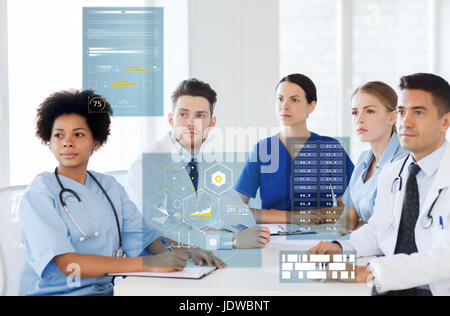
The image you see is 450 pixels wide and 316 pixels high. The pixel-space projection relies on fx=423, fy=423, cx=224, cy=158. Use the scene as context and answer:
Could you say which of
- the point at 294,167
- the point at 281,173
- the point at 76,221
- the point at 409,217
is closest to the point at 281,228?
the point at 281,173

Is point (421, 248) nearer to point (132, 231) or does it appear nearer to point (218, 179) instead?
point (218, 179)

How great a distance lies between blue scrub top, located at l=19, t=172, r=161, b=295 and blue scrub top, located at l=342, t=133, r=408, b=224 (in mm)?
637

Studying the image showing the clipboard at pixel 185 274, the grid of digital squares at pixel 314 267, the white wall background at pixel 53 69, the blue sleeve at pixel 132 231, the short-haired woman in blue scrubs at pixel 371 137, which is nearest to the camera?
the grid of digital squares at pixel 314 267

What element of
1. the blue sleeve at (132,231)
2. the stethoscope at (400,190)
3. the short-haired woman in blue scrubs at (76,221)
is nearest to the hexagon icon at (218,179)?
the short-haired woman in blue scrubs at (76,221)

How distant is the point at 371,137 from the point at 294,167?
1.43 ft

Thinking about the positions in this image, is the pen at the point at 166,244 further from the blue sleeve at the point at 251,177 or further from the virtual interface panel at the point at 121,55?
the virtual interface panel at the point at 121,55

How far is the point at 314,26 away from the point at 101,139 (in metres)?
0.70

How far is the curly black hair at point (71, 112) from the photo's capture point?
999mm

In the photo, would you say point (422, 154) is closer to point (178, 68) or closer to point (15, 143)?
point (178, 68)

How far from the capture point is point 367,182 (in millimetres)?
1336
